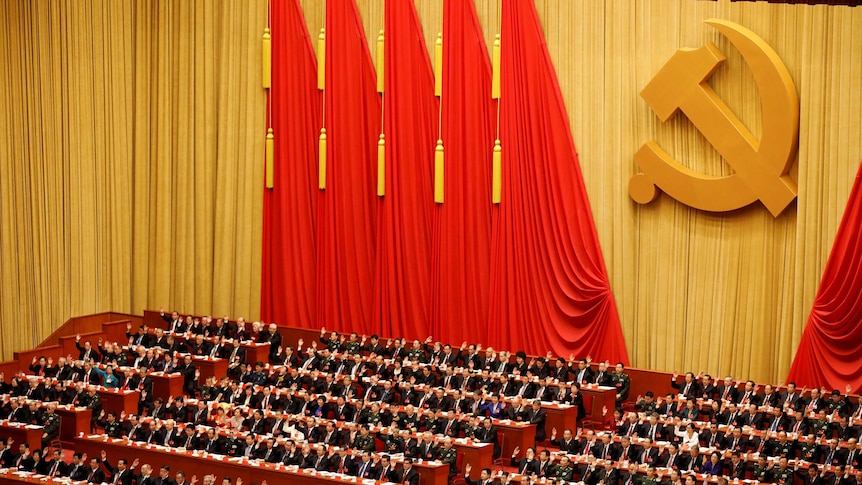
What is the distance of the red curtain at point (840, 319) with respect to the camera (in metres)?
11.5

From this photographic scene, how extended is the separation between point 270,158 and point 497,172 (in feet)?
8.73

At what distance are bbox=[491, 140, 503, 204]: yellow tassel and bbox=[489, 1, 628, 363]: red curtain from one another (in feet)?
0.17

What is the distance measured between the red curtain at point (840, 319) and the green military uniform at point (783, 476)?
214cm

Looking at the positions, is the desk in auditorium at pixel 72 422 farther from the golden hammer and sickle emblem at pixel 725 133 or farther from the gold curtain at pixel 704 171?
the golden hammer and sickle emblem at pixel 725 133

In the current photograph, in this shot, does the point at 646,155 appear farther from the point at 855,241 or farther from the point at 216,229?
the point at 216,229

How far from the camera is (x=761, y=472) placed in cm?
991

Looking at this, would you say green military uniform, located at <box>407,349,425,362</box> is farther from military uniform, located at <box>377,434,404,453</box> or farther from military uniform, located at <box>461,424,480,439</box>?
military uniform, located at <box>377,434,404,453</box>

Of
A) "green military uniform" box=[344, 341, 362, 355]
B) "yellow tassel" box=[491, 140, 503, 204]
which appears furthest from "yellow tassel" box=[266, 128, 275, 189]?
"yellow tassel" box=[491, 140, 503, 204]

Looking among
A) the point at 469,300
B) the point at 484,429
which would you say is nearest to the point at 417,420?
the point at 484,429

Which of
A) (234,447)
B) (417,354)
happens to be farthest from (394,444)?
(417,354)

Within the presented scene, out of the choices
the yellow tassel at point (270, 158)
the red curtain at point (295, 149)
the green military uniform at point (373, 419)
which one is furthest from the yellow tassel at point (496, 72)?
the green military uniform at point (373, 419)

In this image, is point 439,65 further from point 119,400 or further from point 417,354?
point 119,400

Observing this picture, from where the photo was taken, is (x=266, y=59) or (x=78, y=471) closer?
(x=78, y=471)

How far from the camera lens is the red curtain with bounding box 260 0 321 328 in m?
14.4
